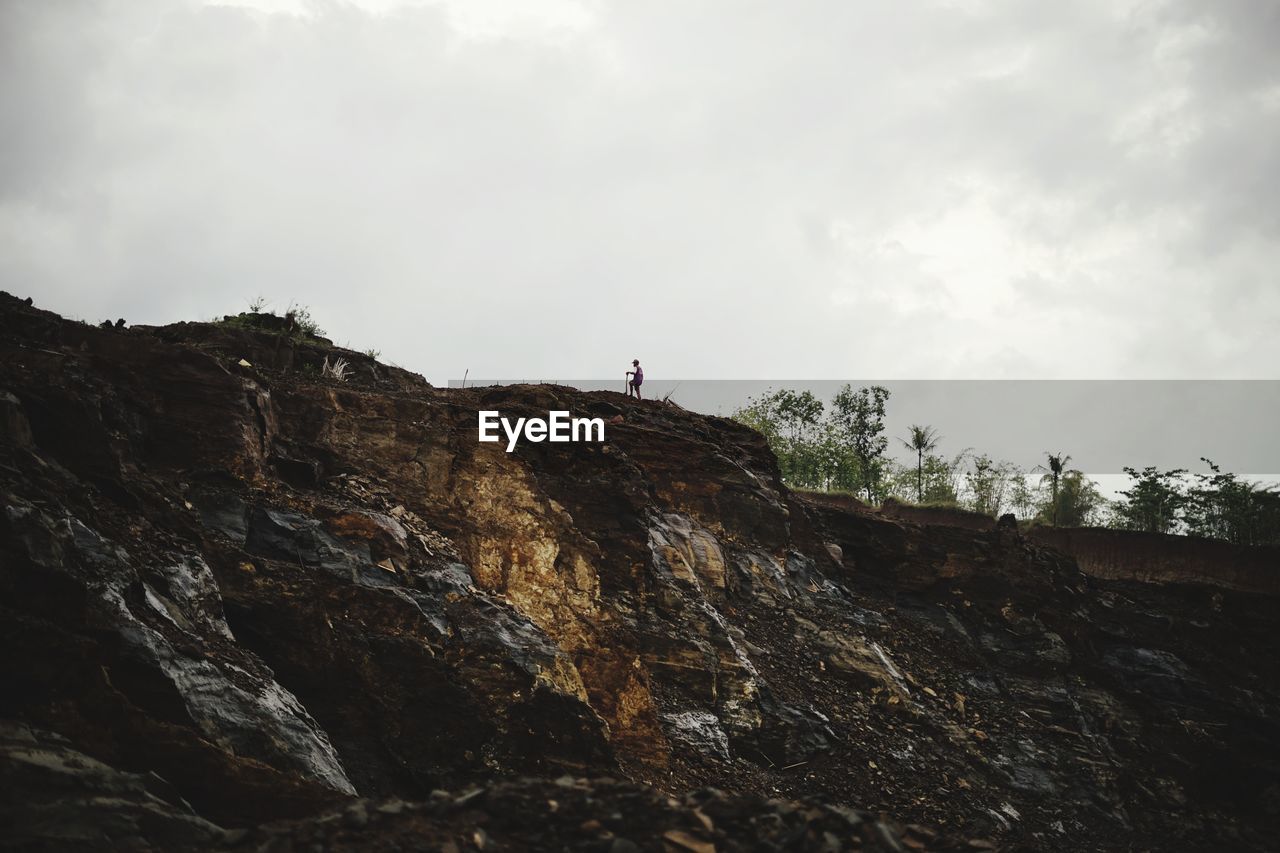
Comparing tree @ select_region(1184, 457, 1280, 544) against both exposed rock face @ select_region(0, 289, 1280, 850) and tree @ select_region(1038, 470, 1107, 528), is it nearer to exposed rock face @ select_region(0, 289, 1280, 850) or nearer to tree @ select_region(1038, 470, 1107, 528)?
tree @ select_region(1038, 470, 1107, 528)

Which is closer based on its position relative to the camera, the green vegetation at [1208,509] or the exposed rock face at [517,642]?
the exposed rock face at [517,642]

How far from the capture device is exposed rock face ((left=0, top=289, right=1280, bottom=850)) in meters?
8.05

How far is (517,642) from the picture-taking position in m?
13.4

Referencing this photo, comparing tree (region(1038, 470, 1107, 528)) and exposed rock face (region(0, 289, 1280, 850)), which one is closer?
exposed rock face (region(0, 289, 1280, 850))

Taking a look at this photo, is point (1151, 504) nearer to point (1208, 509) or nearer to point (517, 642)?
point (1208, 509)

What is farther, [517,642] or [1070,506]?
[1070,506]

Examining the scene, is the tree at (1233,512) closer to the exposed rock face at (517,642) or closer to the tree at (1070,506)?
the tree at (1070,506)

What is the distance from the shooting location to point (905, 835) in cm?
866

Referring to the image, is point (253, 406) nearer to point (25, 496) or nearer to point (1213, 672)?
point (25, 496)

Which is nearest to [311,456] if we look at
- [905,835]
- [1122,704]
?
[905,835]

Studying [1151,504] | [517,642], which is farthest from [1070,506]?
[517,642]

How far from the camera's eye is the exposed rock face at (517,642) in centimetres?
805

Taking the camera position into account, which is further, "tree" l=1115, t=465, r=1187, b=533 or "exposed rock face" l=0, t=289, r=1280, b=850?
"tree" l=1115, t=465, r=1187, b=533

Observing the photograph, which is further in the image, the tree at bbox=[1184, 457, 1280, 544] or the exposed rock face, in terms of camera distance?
the tree at bbox=[1184, 457, 1280, 544]
